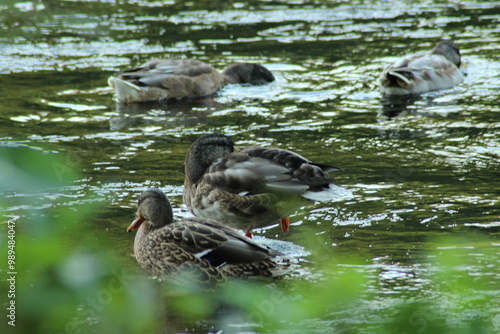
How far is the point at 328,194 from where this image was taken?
6.53 meters

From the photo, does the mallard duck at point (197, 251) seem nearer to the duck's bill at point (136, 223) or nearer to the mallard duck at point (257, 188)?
the duck's bill at point (136, 223)

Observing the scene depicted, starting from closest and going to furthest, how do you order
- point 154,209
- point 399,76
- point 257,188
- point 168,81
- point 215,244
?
point 215,244 < point 154,209 < point 257,188 < point 399,76 < point 168,81

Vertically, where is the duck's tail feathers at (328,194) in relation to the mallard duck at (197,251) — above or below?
above

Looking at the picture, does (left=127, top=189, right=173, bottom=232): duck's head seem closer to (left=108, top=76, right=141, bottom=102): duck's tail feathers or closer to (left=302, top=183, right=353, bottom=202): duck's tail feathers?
(left=302, top=183, right=353, bottom=202): duck's tail feathers

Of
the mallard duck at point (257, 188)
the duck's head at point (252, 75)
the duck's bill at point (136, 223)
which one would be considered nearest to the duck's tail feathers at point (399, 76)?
the duck's head at point (252, 75)

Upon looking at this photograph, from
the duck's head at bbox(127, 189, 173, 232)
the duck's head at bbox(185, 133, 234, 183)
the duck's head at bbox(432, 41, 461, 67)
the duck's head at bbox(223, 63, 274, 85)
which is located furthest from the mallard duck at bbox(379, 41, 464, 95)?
the duck's head at bbox(127, 189, 173, 232)

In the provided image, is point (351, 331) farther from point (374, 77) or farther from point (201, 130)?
point (374, 77)

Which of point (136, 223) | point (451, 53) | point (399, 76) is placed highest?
point (451, 53)

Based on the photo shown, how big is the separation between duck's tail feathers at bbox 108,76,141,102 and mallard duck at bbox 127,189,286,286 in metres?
6.80

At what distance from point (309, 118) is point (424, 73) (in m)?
3.01

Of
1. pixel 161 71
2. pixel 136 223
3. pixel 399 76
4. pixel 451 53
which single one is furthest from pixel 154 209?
pixel 451 53

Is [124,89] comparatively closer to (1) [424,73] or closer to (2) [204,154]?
(1) [424,73]

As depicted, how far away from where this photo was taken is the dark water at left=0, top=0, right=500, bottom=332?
7.32ft

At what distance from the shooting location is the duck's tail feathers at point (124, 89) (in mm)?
12453
